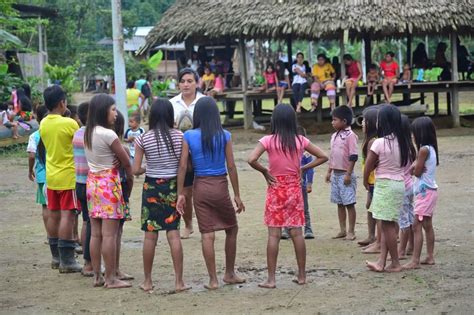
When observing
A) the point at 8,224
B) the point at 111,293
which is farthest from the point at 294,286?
the point at 8,224

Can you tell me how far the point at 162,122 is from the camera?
7066 millimetres

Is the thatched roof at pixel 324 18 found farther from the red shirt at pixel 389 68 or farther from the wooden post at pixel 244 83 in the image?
the red shirt at pixel 389 68

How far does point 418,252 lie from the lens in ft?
25.1

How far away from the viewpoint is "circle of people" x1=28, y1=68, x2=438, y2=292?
7.03 meters

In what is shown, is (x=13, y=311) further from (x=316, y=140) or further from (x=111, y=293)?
(x=316, y=140)

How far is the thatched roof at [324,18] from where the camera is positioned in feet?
68.1

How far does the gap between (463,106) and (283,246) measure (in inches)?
954

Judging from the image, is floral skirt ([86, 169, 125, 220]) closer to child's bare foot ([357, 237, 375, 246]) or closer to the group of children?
child's bare foot ([357, 237, 375, 246])

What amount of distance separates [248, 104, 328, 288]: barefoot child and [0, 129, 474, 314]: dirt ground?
1.11 feet

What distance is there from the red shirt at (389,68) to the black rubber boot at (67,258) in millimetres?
15088

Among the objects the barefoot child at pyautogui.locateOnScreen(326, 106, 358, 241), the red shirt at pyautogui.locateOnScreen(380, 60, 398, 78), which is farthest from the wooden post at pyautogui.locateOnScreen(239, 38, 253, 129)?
the barefoot child at pyautogui.locateOnScreen(326, 106, 358, 241)

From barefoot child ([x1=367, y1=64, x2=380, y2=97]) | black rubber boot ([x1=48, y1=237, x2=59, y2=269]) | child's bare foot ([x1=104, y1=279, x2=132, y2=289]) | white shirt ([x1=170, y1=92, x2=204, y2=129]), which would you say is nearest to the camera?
child's bare foot ([x1=104, y1=279, x2=132, y2=289])

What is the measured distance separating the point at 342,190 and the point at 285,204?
211 cm

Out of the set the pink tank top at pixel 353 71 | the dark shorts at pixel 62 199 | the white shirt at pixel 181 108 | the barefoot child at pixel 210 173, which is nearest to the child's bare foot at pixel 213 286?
the barefoot child at pixel 210 173
